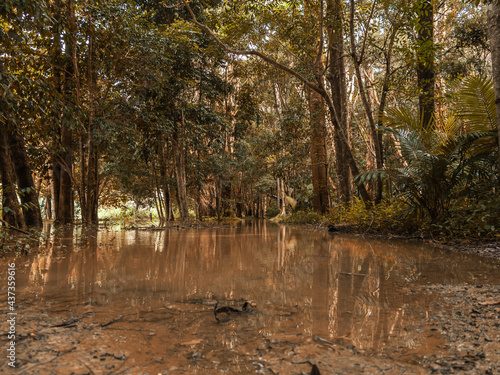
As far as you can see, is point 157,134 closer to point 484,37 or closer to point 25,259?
point 25,259

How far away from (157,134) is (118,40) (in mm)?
4223

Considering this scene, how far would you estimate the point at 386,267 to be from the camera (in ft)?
11.6

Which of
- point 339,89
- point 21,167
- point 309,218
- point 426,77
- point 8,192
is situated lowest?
point 309,218

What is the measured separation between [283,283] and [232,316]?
0.96 meters

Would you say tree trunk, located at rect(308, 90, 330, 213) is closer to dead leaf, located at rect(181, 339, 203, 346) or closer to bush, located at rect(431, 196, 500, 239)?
bush, located at rect(431, 196, 500, 239)

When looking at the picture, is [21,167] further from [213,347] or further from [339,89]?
[339,89]

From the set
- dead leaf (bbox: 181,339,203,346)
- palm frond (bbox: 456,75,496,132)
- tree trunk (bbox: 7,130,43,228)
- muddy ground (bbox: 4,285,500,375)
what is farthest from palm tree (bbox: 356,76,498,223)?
tree trunk (bbox: 7,130,43,228)

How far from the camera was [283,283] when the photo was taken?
9.25ft

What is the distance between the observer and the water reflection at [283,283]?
1.81 m

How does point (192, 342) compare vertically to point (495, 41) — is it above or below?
below

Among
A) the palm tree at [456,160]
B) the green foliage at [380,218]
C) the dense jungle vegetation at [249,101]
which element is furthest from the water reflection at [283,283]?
the green foliage at [380,218]

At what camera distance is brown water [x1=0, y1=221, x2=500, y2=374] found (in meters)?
1.38

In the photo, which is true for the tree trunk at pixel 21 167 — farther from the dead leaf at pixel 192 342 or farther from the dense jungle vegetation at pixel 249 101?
the dead leaf at pixel 192 342

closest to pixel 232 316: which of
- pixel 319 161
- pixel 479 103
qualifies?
pixel 479 103
